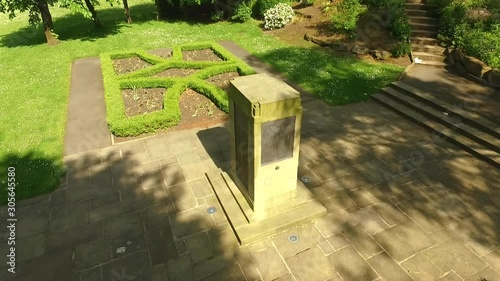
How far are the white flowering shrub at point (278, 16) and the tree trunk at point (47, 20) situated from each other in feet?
45.5

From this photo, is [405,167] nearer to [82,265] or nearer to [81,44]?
[82,265]

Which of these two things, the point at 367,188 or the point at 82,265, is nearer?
the point at 82,265

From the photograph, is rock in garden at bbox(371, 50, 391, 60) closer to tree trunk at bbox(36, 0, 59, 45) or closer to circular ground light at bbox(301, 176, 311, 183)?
circular ground light at bbox(301, 176, 311, 183)

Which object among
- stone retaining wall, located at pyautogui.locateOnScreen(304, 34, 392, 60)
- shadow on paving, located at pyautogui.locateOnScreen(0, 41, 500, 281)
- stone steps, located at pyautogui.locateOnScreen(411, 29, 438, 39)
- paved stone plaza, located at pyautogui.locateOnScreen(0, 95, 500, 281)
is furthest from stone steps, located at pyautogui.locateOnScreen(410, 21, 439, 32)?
shadow on paving, located at pyautogui.locateOnScreen(0, 41, 500, 281)

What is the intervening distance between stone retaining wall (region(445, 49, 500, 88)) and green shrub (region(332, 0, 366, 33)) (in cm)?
552

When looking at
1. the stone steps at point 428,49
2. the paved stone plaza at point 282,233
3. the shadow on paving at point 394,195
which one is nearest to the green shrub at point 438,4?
the stone steps at point 428,49

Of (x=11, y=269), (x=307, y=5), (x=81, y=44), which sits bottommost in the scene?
(x=11, y=269)

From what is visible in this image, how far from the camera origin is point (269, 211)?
726cm

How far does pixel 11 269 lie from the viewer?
6.33 metres

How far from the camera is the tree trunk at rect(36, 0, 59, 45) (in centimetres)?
1884

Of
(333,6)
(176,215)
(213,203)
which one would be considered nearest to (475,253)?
(213,203)

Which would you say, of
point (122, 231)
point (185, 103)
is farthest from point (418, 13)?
point (122, 231)

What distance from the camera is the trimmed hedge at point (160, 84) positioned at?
35.4 ft

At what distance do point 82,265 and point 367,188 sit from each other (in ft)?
22.4
